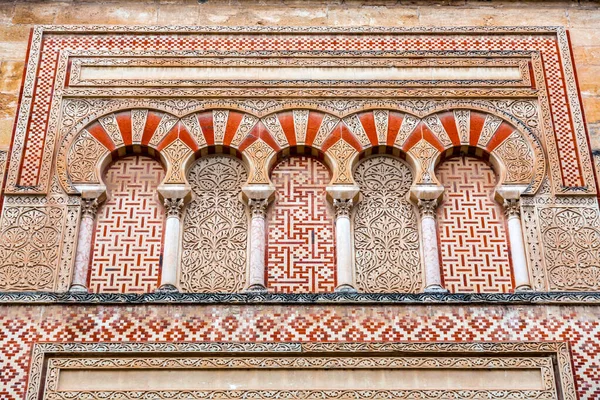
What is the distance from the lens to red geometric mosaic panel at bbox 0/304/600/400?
8.86 metres

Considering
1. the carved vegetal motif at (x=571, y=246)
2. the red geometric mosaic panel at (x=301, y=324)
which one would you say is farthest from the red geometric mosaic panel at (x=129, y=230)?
the carved vegetal motif at (x=571, y=246)

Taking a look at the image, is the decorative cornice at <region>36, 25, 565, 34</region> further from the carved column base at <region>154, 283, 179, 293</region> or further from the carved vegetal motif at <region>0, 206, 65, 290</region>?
the carved column base at <region>154, 283, 179, 293</region>

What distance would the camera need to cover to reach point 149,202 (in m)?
9.91

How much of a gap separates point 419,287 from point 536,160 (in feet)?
5.60

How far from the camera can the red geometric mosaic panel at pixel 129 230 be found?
946 centimetres

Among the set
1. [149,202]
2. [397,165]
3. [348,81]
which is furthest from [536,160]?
[149,202]

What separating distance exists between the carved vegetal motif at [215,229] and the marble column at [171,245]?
97mm

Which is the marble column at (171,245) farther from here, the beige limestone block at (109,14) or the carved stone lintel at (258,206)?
the beige limestone block at (109,14)

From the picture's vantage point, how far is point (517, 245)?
9570 mm

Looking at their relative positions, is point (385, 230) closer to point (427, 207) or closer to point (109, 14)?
point (427, 207)

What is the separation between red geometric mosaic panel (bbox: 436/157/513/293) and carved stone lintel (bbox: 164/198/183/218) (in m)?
2.37

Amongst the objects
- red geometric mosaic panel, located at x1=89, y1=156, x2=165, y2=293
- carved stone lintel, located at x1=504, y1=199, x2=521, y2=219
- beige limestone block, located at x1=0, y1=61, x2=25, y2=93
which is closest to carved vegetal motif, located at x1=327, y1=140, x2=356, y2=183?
carved stone lintel, located at x1=504, y1=199, x2=521, y2=219

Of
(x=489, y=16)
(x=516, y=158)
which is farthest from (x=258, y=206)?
(x=489, y=16)

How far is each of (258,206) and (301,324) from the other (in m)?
1.29
